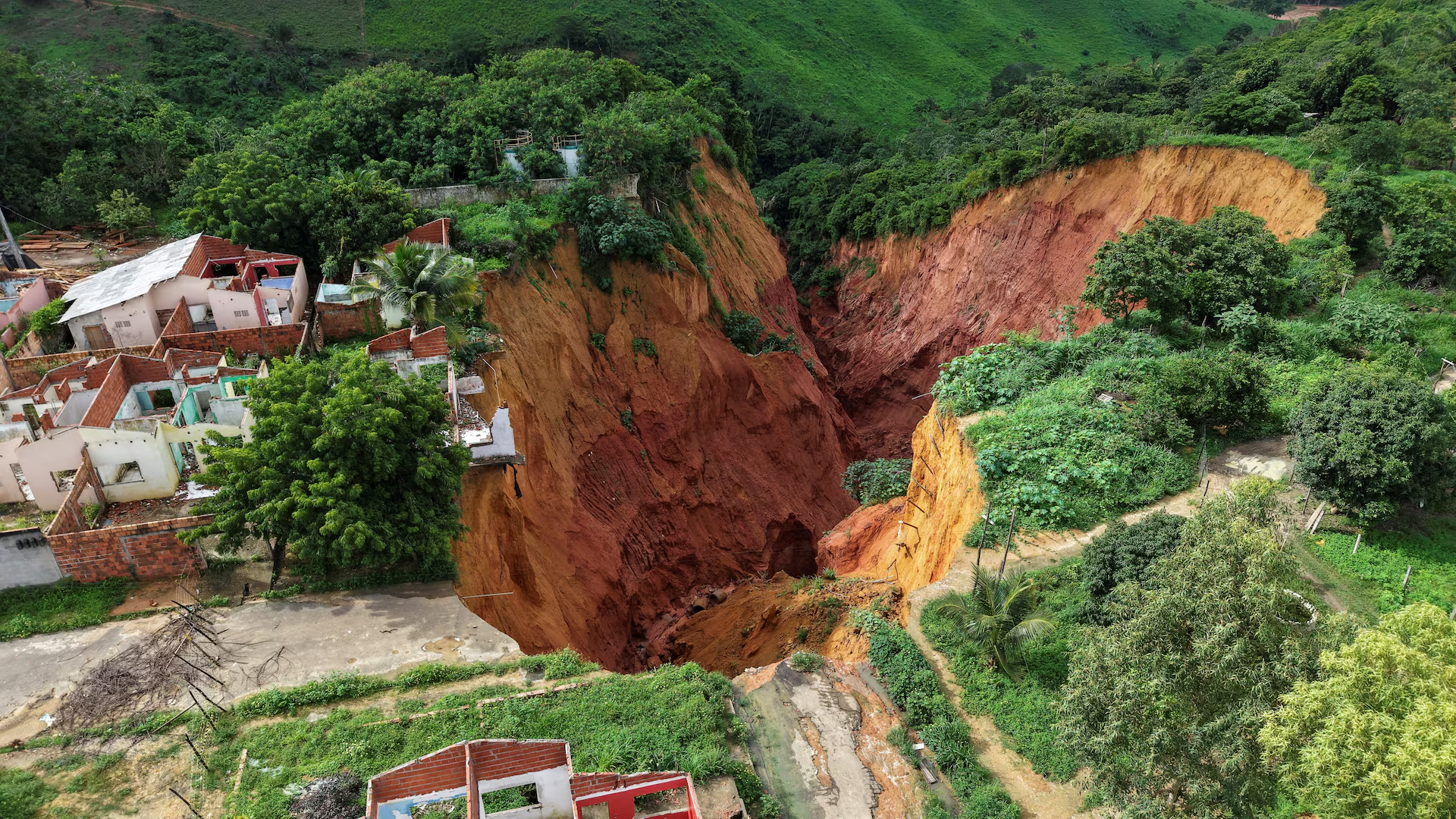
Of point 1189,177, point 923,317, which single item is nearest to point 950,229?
point 923,317

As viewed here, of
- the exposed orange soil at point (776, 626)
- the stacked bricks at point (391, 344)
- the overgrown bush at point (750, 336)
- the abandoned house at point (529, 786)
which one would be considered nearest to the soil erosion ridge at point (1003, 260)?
the overgrown bush at point (750, 336)

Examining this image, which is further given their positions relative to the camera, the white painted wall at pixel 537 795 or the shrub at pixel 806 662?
the shrub at pixel 806 662

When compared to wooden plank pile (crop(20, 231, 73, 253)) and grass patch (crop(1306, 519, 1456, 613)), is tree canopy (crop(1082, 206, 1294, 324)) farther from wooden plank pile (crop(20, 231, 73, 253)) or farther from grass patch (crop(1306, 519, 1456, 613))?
wooden plank pile (crop(20, 231, 73, 253))

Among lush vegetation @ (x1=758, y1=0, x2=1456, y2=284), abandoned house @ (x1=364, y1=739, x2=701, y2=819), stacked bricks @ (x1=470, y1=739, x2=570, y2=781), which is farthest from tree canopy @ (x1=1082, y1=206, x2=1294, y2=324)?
stacked bricks @ (x1=470, y1=739, x2=570, y2=781)

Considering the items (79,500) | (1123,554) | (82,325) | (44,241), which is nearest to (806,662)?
(1123,554)

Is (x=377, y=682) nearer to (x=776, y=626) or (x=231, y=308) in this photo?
(x=776, y=626)

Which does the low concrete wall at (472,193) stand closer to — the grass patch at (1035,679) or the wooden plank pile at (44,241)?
the wooden plank pile at (44,241)
